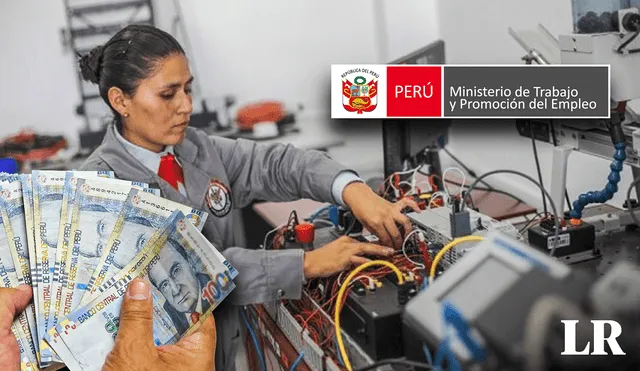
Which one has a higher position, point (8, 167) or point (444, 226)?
point (8, 167)

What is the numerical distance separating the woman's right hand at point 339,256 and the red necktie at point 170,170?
47 cm

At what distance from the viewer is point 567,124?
185cm

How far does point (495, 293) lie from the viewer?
618 mm

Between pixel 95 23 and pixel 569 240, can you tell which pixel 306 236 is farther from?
pixel 95 23

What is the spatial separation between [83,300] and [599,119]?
3.96 feet

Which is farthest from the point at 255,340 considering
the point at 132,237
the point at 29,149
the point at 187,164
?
the point at 29,149

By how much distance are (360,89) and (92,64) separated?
85 cm

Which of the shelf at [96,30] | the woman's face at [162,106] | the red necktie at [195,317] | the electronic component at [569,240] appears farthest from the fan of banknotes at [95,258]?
the shelf at [96,30]

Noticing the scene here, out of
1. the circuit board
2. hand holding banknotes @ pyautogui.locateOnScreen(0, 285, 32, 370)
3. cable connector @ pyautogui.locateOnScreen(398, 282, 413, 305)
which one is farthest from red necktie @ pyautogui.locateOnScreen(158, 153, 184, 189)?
cable connector @ pyautogui.locateOnScreen(398, 282, 413, 305)

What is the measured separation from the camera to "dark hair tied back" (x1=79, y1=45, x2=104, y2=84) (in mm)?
1854

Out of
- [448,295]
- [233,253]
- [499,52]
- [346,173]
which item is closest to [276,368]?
[233,253]

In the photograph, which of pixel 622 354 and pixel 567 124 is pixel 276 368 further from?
pixel 622 354

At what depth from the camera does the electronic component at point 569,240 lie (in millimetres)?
1417

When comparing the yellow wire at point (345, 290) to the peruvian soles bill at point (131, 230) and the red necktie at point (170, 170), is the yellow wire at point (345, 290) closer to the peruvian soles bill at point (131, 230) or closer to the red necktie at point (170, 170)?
the peruvian soles bill at point (131, 230)
